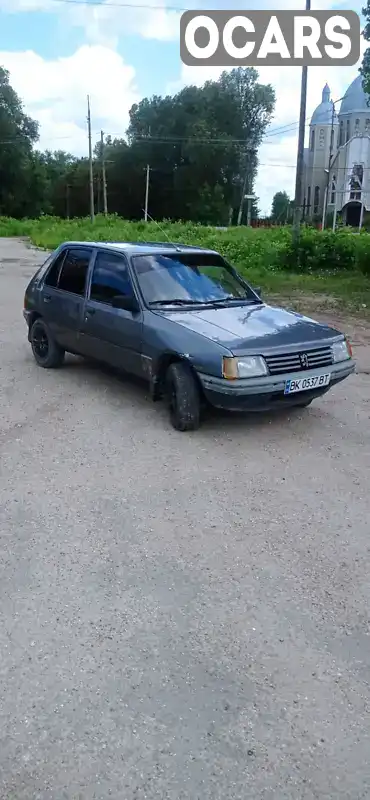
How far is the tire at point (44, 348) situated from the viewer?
26.4ft

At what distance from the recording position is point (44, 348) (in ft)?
27.1

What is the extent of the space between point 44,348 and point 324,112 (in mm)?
94081

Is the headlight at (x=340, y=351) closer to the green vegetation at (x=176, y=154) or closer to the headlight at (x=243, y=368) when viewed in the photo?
the headlight at (x=243, y=368)

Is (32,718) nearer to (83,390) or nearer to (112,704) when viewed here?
(112,704)

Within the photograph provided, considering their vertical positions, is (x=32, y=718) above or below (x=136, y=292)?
below

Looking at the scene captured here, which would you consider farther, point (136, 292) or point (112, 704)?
point (136, 292)

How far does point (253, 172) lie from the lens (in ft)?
269

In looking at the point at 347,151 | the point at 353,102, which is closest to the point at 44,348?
the point at 347,151

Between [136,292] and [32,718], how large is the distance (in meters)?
4.49

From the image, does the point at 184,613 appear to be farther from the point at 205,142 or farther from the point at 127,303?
the point at 205,142

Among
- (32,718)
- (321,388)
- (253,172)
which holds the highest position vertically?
(253,172)

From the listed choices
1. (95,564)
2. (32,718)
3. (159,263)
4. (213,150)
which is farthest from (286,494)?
(213,150)

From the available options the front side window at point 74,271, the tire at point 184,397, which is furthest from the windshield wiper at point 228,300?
the front side window at point 74,271

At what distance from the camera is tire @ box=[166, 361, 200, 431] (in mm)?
5844
